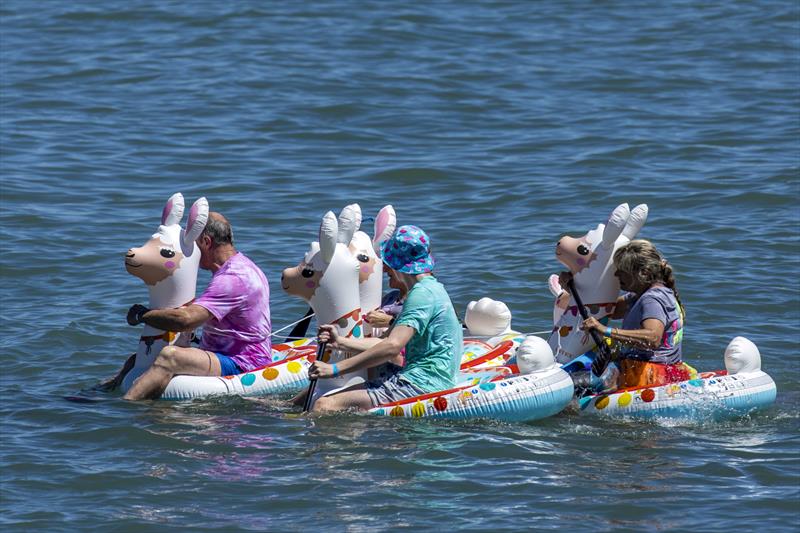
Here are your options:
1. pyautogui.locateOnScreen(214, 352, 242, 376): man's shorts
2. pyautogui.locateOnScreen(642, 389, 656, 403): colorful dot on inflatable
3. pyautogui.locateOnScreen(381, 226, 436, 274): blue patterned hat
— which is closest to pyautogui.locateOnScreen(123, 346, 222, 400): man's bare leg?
pyautogui.locateOnScreen(214, 352, 242, 376): man's shorts

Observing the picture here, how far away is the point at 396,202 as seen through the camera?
55.2 feet

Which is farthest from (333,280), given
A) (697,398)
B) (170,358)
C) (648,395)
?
(697,398)

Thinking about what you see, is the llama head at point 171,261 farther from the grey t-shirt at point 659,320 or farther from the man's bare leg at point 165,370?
the grey t-shirt at point 659,320

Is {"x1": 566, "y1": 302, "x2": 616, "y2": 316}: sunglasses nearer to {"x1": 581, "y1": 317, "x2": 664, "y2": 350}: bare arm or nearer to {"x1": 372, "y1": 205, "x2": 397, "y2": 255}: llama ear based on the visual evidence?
{"x1": 581, "y1": 317, "x2": 664, "y2": 350}: bare arm

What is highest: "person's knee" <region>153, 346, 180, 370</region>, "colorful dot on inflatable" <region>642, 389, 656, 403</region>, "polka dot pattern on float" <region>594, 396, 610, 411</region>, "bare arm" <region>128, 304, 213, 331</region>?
"bare arm" <region>128, 304, 213, 331</region>

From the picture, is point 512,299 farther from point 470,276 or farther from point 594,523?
point 594,523

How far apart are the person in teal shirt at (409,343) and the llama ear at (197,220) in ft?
4.48

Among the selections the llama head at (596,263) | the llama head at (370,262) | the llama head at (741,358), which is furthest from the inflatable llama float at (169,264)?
the llama head at (741,358)

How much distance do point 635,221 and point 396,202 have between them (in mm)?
6536

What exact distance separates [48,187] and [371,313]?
26.2ft

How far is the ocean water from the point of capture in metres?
8.82

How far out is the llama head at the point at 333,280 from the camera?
10297mm

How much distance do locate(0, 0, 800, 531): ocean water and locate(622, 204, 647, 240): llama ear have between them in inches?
57.9

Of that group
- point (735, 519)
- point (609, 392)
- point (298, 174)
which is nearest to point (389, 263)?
point (609, 392)
